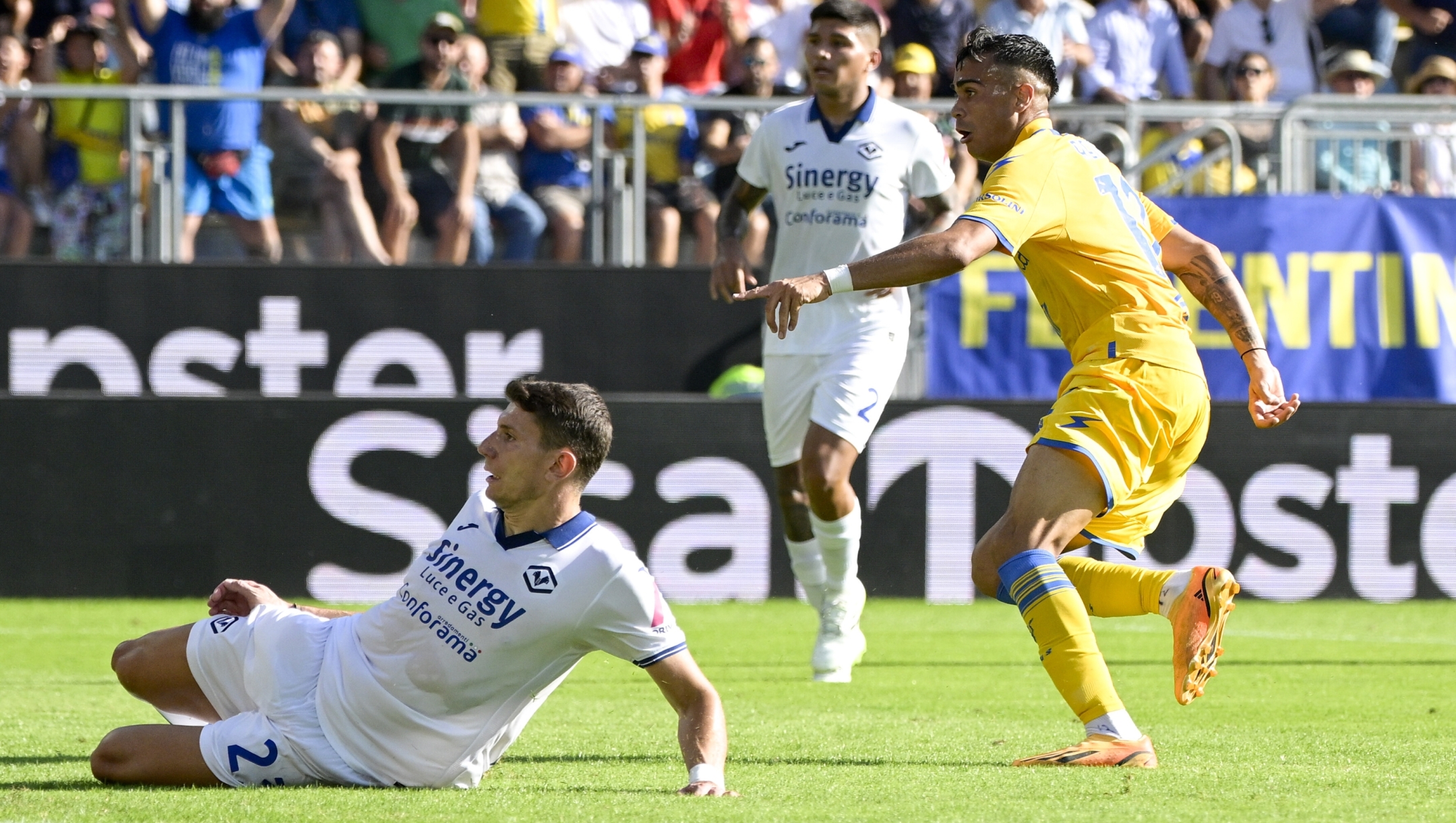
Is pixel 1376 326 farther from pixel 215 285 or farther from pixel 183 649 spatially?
pixel 183 649

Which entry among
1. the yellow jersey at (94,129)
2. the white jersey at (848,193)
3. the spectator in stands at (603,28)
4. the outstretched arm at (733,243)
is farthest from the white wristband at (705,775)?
the spectator in stands at (603,28)

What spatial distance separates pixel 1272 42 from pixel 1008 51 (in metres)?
9.63

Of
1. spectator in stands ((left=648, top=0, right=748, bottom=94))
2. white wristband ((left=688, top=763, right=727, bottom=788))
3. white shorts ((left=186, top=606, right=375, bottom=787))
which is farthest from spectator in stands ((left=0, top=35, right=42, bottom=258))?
white wristband ((left=688, top=763, right=727, bottom=788))

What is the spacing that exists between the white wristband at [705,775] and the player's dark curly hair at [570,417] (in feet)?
2.57

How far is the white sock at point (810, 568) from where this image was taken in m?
8.30

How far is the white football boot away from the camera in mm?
7930

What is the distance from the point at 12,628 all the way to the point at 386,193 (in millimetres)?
3876

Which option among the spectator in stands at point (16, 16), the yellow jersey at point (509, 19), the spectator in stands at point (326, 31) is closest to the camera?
the spectator in stands at point (326, 31)

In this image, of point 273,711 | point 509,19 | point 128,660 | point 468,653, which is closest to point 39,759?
point 128,660

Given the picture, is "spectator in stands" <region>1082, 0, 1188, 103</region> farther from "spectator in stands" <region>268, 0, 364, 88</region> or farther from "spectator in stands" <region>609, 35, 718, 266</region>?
"spectator in stands" <region>268, 0, 364, 88</region>

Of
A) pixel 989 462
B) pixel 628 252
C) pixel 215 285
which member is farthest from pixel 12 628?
pixel 989 462

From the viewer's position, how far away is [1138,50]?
14.2 meters

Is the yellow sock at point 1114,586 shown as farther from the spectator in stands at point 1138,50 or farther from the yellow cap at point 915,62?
the spectator in stands at point 1138,50

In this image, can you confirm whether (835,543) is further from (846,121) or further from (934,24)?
(934,24)
